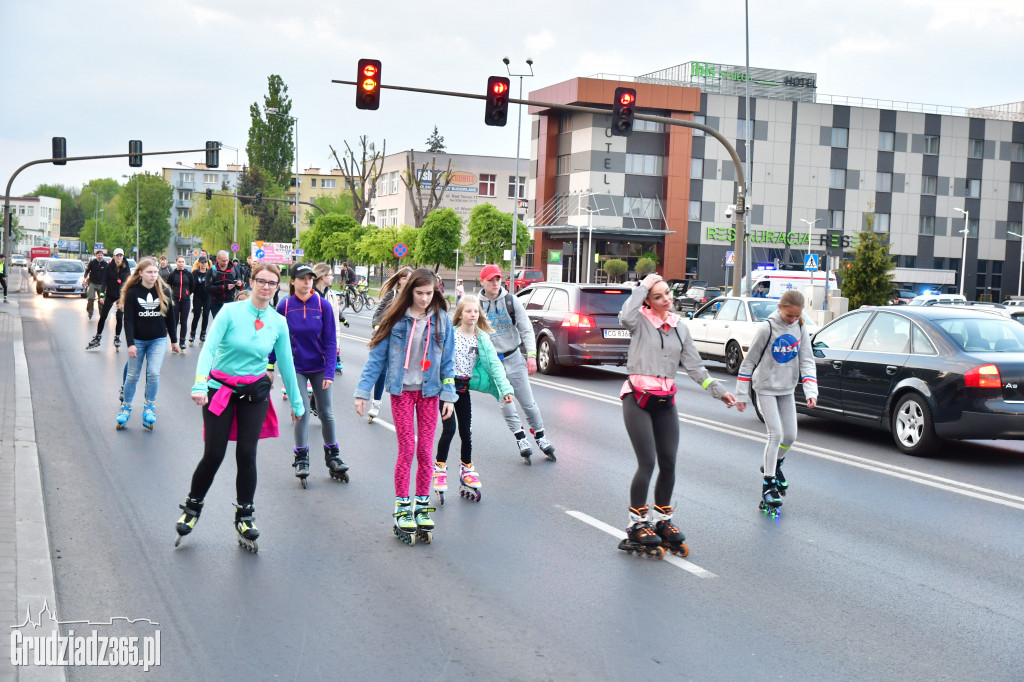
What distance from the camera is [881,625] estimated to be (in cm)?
546

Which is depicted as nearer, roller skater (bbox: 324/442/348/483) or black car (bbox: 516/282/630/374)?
roller skater (bbox: 324/442/348/483)

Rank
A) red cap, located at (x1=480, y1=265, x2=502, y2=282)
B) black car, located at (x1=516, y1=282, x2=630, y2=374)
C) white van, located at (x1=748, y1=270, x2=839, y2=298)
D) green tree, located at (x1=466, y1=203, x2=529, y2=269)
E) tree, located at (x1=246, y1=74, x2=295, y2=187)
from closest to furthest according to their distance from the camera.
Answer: red cap, located at (x1=480, y1=265, x2=502, y2=282) < black car, located at (x1=516, y1=282, x2=630, y2=374) < white van, located at (x1=748, y1=270, x2=839, y2=298) < green tree, located at (x1=466, y1=203, x2=529, y2=269) < tree, located at (x1=246, y1=74, x2=295, y2=187)

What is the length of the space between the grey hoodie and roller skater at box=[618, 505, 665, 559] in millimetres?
1999

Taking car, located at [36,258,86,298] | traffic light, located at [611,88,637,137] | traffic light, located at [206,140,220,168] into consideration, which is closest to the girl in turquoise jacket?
traffic light, located at [611,88,637,137]

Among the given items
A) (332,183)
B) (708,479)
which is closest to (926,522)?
(708,479)

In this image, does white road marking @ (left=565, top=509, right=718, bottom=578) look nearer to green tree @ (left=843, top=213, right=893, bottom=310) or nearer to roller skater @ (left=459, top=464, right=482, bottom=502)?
roller skater @ (left=459, top=464, right=482, bottom=502)

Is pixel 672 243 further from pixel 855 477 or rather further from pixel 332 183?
pixel 332 183

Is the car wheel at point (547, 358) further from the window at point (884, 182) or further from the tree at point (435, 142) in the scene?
the tree at point (435, 142)

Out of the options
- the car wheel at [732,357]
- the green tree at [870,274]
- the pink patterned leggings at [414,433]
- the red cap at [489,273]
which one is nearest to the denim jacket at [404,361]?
the pink patterned leggings at [414,433]

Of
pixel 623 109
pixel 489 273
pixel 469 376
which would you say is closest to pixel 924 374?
pixel 489 273

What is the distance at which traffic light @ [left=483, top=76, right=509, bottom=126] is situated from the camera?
2142 centimetres

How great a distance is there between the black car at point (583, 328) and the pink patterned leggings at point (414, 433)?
11728 millimetres

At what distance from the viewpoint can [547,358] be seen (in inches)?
762

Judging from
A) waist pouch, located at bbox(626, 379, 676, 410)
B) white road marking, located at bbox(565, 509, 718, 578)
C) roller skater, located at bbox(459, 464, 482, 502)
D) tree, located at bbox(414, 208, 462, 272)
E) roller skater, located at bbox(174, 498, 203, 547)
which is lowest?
white road marking, located at bbox(565, 509, 718, 578)
